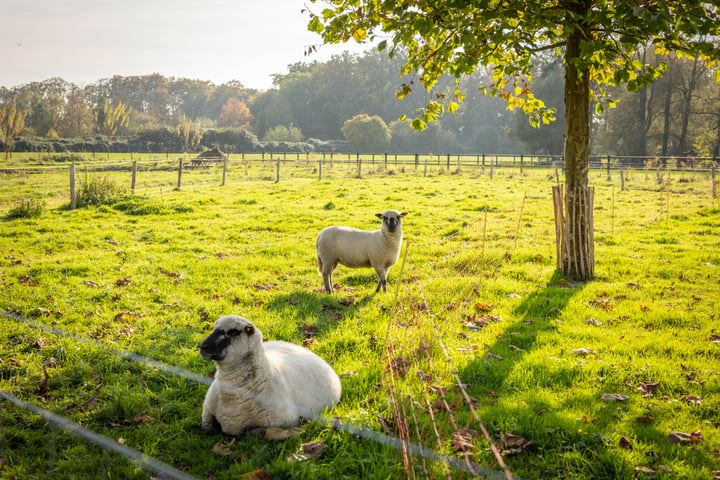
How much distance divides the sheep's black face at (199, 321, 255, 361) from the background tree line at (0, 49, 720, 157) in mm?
13895

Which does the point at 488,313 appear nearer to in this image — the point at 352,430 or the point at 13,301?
the point at 352,430

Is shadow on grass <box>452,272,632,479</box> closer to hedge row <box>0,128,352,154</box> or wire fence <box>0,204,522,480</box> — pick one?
wire fence <box>0,204,522,480</box>

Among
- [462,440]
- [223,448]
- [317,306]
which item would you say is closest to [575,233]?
[317,306]

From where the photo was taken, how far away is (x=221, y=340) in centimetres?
375

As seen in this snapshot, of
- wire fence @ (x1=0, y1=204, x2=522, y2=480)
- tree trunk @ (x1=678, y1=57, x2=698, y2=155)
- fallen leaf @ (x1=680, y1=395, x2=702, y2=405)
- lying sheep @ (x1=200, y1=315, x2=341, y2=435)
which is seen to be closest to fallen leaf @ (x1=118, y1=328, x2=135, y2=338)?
wire fence @ (x1=0, y1=204, x2=522, y2=480)

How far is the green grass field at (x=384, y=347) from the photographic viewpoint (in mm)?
3619

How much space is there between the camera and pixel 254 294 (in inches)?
300

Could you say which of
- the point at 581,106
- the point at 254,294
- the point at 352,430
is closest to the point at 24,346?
the point at 254,294

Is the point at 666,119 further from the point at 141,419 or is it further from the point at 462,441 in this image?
the point at 141,419

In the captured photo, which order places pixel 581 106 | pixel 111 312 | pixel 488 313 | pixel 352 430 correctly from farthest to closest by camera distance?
pixel 581 106 < pixel 488 313 < pixel 111 312 < pixel 352 430

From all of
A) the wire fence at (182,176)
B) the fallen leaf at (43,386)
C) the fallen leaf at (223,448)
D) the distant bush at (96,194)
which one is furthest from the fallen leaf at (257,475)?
the distant bush at (96,194)

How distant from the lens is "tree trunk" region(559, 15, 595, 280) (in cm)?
816

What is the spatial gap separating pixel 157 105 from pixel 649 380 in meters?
128

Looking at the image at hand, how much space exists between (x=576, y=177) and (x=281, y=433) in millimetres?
7125
